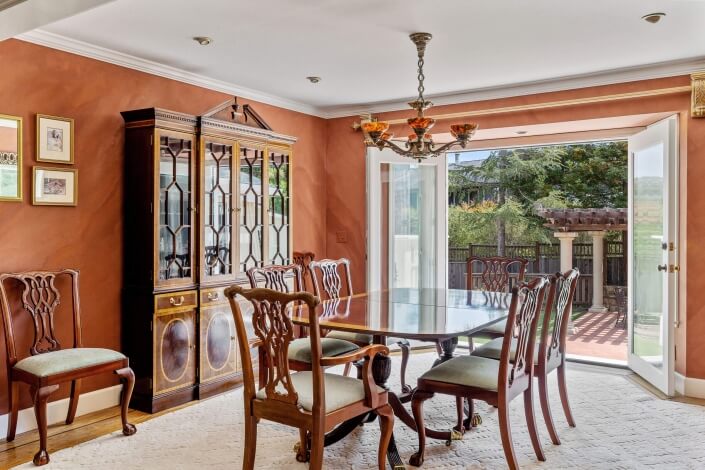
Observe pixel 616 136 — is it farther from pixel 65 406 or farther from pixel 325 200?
pixel 65 406

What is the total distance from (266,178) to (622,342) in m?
4.58

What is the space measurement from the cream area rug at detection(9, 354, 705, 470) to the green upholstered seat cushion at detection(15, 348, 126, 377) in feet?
1.55

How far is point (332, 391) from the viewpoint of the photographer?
247 cm

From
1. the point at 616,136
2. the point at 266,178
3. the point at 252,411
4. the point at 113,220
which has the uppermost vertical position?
the point at 616,136

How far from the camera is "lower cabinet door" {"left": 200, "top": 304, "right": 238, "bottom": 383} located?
155 inches

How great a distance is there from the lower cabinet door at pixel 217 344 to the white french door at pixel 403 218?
183cm

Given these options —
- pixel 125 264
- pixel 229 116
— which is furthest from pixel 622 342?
pixel 125 264

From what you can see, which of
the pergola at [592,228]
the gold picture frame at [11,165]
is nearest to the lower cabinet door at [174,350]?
the gold picture frame at [11,165]

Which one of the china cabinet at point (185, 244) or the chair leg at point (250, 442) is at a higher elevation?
the china cabinet at point (185, 244)

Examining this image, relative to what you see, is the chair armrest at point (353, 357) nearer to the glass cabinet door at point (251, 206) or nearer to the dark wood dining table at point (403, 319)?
the dark wood dining table at point (403, 319)

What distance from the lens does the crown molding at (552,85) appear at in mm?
4047

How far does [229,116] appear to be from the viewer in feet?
14.5

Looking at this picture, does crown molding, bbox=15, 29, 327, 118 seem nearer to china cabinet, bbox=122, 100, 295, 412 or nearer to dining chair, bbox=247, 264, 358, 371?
china cabinet, bbox=122, 100, 295, 412

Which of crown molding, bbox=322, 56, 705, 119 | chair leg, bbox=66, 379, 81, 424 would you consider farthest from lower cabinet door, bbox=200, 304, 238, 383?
crown molding, bbox=322, 56, 705, 119
